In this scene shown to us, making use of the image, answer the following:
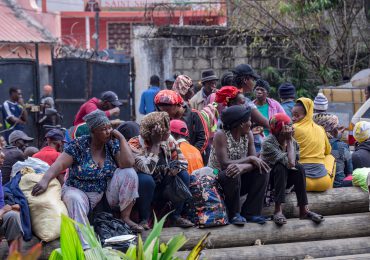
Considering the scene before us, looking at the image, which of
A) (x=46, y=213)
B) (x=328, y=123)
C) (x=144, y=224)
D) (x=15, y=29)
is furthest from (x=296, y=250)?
(x=15, y=29)

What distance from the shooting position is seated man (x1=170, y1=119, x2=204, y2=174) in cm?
927

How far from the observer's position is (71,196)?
8.12 meters

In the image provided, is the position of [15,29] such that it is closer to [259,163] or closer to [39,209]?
[259,163]

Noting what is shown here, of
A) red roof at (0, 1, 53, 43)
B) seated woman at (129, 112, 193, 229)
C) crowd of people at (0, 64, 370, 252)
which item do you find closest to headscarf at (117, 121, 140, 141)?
crowd of people at (0, 64, 370, 252)

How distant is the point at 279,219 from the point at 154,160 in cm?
148

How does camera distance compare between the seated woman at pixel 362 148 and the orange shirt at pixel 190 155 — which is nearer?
the orange shirt at pixel 190 155

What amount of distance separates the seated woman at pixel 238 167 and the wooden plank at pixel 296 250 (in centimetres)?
36

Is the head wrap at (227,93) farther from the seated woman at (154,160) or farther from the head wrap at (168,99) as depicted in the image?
the seated woman at (154,160)

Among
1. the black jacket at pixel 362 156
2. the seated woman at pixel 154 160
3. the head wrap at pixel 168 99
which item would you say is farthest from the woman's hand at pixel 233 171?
the black jacket at pixel 362 156

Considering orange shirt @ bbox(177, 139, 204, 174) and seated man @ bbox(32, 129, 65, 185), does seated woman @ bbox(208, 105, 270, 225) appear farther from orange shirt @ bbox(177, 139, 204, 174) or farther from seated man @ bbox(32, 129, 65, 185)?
seated man @ bbox(32, 129, 65, 185)

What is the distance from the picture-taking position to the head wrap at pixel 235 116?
9.00 metres

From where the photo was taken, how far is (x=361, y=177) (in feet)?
32.6

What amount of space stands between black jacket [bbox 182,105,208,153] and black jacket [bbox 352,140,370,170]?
69.4 inches

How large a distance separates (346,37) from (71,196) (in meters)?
11.6
